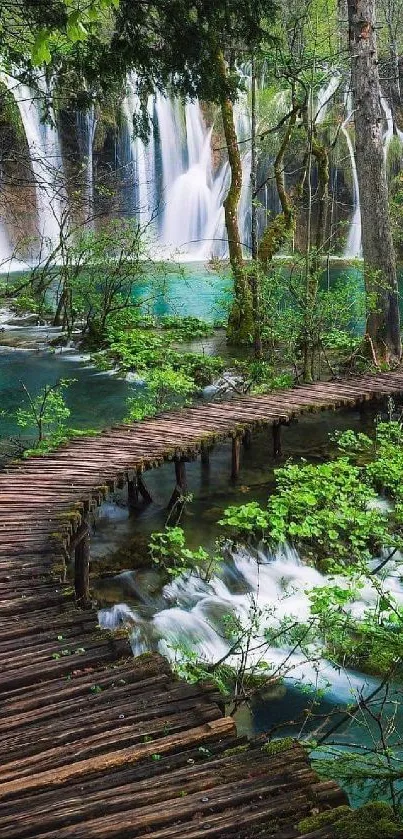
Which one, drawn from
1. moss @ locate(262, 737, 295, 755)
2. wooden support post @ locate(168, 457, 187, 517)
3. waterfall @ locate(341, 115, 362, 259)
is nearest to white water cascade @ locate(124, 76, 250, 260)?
waterfall @ locate(341, 115, 362, 259)

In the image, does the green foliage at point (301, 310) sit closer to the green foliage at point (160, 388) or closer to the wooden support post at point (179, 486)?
the green foliage at point (160, 388)

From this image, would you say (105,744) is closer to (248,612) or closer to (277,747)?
(277,747)

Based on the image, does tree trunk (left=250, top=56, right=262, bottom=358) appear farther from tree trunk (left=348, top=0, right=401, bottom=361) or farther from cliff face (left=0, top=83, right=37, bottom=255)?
cliff face (left=0, top=83, right=37, bottom=255)

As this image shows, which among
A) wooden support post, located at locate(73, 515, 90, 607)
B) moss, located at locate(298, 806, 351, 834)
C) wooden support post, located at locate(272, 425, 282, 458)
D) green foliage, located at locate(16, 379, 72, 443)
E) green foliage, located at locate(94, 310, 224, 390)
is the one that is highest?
green foliage, located at locate(94, 310, 224, 390)

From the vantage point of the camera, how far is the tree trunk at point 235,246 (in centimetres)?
1294

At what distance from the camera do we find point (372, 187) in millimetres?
11203

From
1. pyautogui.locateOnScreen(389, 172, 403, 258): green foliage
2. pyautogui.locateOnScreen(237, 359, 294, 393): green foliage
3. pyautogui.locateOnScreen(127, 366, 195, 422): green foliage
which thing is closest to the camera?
pyautogui.locateOnScreen(127, 366, 195, 422): green foliage

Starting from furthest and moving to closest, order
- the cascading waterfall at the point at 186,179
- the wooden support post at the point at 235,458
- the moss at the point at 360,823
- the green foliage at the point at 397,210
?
the cascading waterfall at the point at 186,179
the green foliage at the point at 397,210
the wooden support post at the point at 235,458
the moss at the point at 360,823

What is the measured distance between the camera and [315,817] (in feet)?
8.32

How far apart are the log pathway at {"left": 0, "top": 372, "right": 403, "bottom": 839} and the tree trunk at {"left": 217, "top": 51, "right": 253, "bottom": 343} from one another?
332 inches

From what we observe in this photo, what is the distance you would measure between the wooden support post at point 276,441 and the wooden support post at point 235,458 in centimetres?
57

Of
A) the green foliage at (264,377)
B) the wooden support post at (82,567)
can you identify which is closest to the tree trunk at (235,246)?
the green foliage at (264,377)

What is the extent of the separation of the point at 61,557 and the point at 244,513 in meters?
1.81

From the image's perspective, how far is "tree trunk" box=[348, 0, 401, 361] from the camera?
34.4ft
